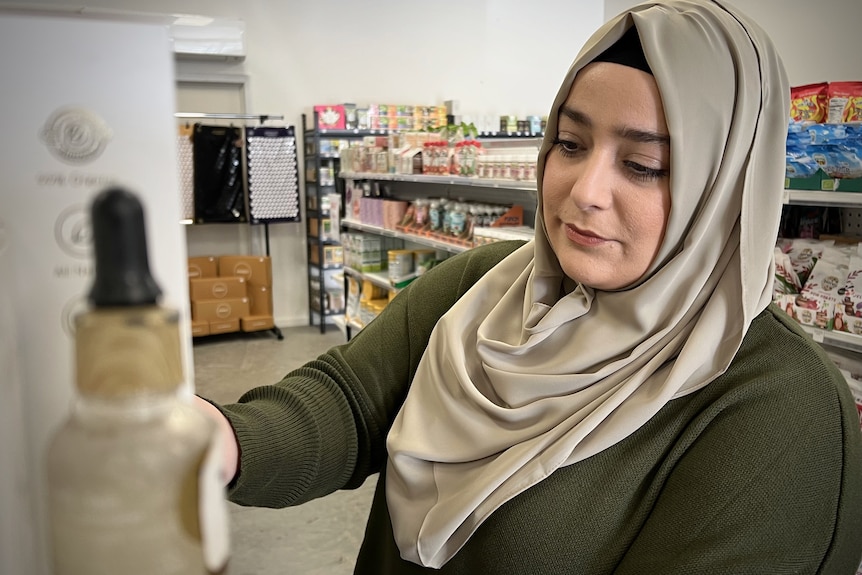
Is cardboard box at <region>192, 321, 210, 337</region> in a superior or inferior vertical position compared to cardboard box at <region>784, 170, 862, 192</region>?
inferior

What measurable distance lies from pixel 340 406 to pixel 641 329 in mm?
498

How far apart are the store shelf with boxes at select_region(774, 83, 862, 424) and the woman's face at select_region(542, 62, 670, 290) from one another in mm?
1520

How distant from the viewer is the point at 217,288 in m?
5.97

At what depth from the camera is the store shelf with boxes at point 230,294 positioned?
19.5ft

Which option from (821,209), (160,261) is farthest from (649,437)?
(821,209)

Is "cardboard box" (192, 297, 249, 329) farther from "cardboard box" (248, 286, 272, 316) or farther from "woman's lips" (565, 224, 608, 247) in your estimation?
"woman's lips" (565, 224, 608, 247)

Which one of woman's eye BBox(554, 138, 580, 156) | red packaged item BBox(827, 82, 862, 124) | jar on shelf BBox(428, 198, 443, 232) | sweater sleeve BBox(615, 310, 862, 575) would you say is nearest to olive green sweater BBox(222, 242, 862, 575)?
sweater sleeve BBox(615, 310, 862, 575)

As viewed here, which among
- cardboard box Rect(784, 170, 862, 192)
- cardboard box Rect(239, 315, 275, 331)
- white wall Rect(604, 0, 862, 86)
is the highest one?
white wall Rect(604, 0, 862, 86)

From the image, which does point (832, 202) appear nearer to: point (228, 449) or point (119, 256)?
point (228, 449)

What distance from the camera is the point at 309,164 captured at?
650cm

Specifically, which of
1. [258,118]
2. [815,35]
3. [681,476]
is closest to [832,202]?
[681,476]

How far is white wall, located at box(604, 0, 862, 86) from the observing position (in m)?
4.76

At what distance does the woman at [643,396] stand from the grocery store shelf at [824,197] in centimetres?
134

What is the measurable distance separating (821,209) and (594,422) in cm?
225
